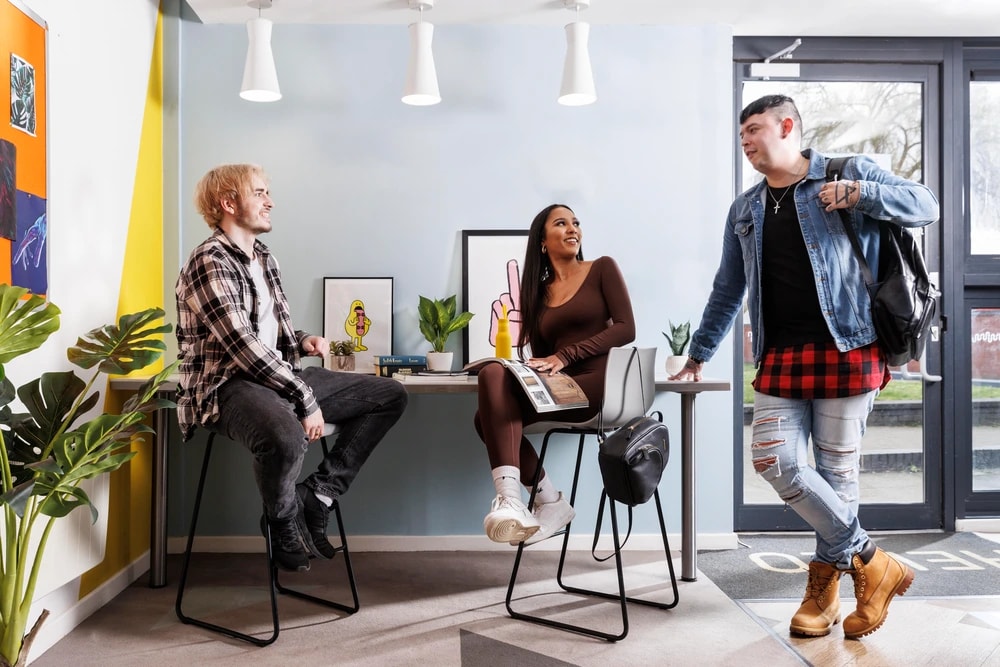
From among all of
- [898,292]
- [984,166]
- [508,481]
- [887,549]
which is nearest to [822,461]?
[898,292]

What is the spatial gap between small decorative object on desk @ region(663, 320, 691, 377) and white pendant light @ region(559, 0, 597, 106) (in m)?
0.99

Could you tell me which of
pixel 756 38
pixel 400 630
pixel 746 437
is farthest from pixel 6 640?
pixel 756 38

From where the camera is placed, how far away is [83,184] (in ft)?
8.17

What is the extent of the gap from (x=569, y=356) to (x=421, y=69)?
4.45 ft

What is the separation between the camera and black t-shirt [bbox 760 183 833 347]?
7.48 feet

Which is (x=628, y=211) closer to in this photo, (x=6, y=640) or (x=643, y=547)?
(x=643, y=547)

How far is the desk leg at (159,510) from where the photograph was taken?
284 cm

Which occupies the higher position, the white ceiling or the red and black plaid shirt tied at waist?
the white ceiling

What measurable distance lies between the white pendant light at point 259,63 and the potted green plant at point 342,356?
1047mm

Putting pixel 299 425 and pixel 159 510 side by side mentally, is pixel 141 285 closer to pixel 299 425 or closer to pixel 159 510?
pixel 159 510

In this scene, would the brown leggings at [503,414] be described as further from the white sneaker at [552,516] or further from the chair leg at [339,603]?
the chair leg at [339,603]

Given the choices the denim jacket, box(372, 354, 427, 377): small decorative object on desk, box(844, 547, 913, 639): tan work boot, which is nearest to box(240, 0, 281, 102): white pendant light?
box(372, 354, 427, 377): small decorative object on desk

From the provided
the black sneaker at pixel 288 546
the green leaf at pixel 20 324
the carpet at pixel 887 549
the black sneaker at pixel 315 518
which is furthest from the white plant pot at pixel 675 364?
the green leaf at pixel 20 324

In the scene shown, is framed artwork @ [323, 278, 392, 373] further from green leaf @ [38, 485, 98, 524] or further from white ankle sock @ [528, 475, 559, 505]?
green leaf @ [38, 485, 98, 524]
